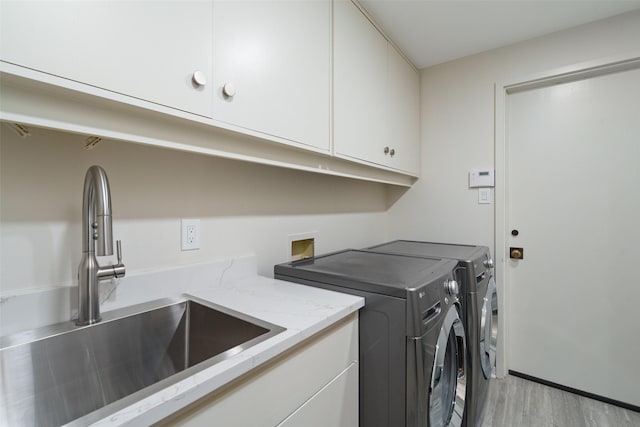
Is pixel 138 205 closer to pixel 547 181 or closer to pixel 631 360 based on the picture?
pixel 547 181

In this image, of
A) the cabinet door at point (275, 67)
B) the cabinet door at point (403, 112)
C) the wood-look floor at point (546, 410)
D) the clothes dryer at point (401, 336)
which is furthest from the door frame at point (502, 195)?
the cabinet door at point (275, 67)

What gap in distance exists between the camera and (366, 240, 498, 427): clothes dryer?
134 cm

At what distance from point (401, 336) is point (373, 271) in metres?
0.31

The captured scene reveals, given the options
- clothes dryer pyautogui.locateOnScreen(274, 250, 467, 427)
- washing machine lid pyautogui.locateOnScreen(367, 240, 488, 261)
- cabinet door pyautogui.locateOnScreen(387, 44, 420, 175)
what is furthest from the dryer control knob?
cabinet door pyautogui.locateOnScreen(387, 44, 420, 175)

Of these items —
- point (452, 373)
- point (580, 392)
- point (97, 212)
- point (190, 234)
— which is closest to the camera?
point (97, 212)

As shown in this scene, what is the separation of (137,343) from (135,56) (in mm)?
805

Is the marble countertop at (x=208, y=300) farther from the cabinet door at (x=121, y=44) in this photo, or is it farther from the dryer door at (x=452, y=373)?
the cabinet door at (x=121, y=44)

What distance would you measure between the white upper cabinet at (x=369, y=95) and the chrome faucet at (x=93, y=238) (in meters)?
0.86

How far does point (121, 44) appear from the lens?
2.06 ft

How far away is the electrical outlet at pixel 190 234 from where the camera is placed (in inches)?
43.1

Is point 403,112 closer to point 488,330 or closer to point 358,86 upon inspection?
point 358,86

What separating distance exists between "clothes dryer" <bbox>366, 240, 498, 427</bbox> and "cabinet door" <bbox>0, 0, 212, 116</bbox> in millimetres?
1285

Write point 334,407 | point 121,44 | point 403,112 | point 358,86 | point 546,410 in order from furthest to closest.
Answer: point 403,112
point 546,410
point 358,86
point 334,407
point 121,44

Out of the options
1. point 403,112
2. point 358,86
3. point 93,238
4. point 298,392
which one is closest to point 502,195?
point 403,112
